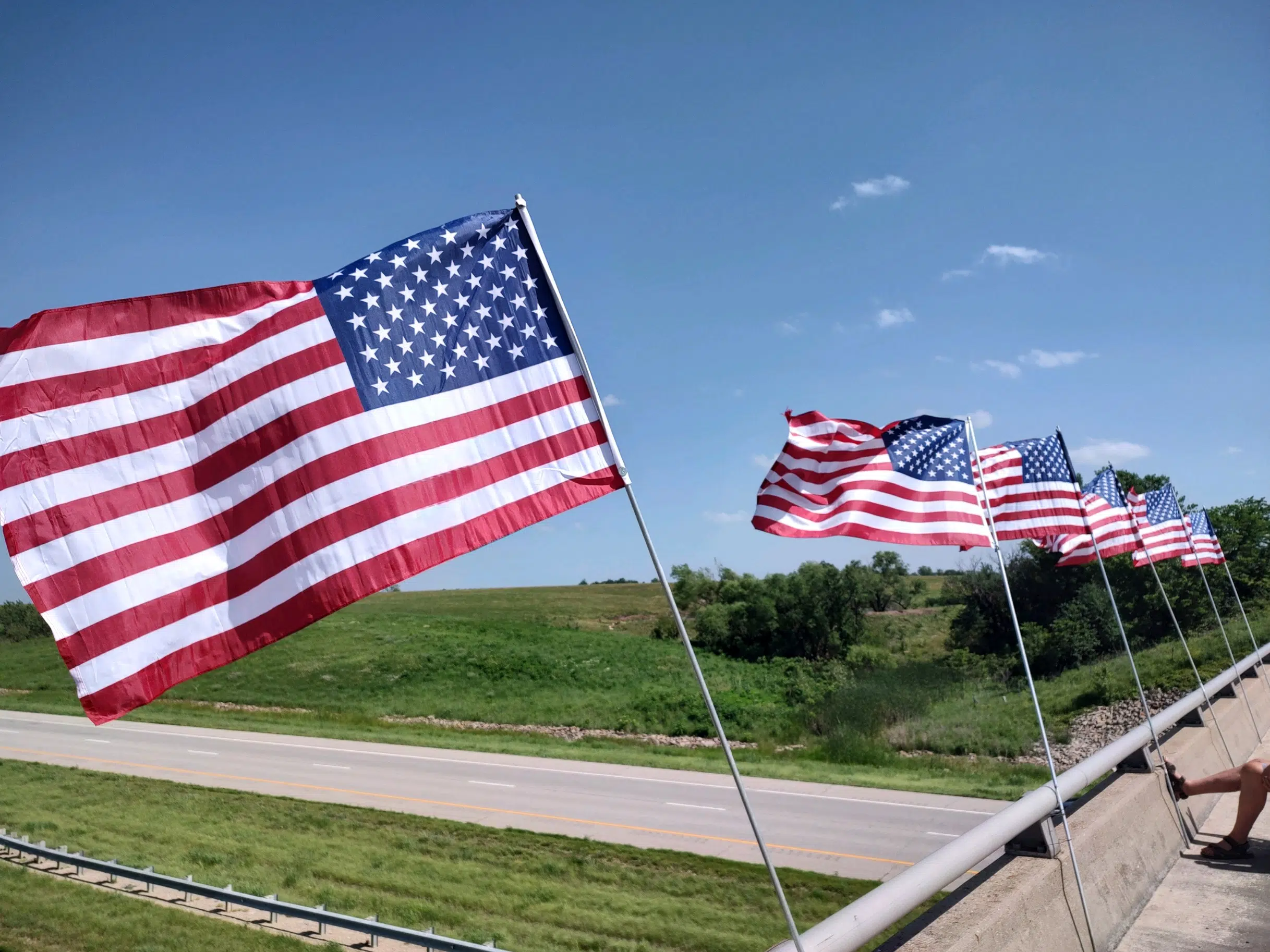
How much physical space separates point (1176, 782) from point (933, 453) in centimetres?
383

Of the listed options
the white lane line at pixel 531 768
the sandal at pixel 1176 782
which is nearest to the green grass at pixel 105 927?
the sandal at pixel 1176 782

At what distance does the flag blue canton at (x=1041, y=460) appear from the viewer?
44.1 feet

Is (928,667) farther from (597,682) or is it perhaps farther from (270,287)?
(270,287)

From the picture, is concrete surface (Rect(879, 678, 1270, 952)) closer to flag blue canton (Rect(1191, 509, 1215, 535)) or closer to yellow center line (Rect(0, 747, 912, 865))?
yellow center line (Rect(0, 747, 912, 865))

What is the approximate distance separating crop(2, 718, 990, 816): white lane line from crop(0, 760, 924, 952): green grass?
207 inches

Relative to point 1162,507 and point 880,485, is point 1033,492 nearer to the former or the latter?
point 880,485

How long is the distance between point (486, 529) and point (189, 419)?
1.45 m

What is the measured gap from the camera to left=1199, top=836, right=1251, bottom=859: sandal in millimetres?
6520

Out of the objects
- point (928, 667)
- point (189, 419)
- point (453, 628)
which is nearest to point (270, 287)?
point (189, 419)

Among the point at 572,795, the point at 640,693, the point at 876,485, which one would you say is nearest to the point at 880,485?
the point at 876,485

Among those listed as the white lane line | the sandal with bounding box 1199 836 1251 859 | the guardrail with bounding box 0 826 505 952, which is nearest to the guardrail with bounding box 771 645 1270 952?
the sandal with bounding box 1199 836 1251 859

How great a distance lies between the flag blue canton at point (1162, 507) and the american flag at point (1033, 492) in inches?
333

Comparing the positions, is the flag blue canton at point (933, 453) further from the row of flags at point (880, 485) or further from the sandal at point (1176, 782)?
the sandal at point (1176, 782)

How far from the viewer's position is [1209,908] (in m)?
5.67
